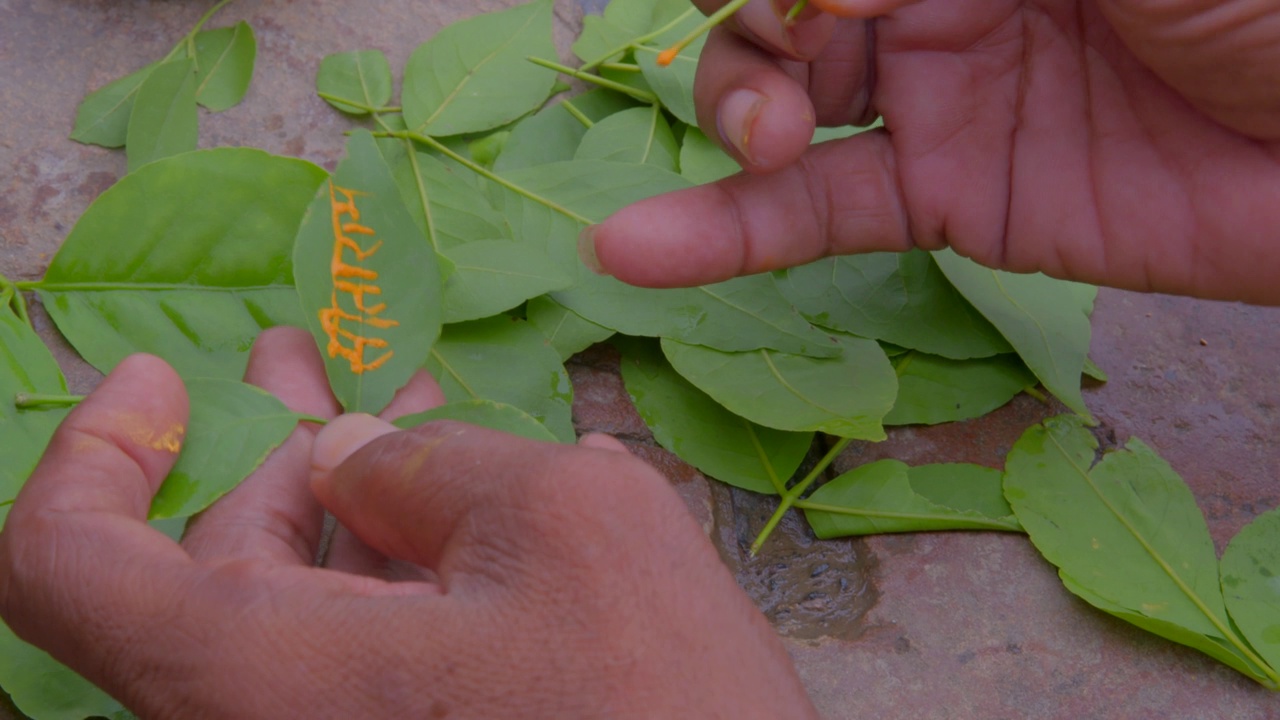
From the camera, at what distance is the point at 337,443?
848mm

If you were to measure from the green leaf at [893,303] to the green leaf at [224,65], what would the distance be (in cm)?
81

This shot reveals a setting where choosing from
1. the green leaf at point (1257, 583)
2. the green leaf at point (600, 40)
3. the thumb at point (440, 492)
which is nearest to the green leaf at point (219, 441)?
the thumb at point (440, 492)

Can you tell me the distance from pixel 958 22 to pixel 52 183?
1.14 meters

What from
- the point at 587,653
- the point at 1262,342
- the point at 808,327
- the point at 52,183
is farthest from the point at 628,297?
the point at 1262,342

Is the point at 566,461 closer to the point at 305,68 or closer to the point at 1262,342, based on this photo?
the point at 305,68

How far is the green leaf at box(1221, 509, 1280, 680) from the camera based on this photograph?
3.60ft

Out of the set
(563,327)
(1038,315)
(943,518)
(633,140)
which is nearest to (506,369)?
(563,327)

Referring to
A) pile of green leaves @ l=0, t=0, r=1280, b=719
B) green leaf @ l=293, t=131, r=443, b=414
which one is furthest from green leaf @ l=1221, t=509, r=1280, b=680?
green leaf @ l=293, t=131, r=443, b=414

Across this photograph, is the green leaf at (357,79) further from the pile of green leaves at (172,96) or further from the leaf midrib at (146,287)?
the leaf midrib at (146,287)

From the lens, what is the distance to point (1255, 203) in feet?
3.52

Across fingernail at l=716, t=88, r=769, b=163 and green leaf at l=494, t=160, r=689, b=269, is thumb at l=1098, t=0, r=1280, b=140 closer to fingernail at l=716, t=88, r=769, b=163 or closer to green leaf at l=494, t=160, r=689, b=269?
fingernail at l=716, t=88, r=769, b=163

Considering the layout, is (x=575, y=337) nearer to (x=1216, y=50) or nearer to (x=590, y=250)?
(x=590, y=250)

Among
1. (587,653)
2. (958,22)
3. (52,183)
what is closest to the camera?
(587,653)

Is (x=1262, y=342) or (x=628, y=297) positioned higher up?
(x=628, y=297)
